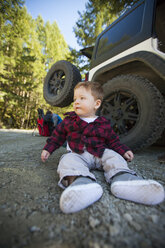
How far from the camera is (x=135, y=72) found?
1.72 meters

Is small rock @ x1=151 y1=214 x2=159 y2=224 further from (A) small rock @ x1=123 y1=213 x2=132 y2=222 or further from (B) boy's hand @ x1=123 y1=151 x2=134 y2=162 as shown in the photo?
(B) boy's hand @ x1=123 y1=151 x2=134 y2=162

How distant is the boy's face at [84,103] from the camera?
106cm

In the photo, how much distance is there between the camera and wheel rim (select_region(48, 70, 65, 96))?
2775 mm

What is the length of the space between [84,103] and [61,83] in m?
1.98

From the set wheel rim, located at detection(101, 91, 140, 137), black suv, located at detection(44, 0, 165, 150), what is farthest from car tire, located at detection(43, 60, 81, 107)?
wheel rim, located at detection(101, 91, 140, 137)

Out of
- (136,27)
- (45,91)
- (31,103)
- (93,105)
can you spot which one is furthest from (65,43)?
(93,105)

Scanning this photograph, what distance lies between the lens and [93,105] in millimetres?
1120

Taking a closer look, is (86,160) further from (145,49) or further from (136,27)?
(136,27)

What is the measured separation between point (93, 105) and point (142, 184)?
2.43 feet

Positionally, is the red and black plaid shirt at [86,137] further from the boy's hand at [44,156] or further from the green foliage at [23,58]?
the green foliage at [23,58]

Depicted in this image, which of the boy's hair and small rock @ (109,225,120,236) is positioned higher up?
the boy's hair

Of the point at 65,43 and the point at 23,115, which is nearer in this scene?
the point at 23,115

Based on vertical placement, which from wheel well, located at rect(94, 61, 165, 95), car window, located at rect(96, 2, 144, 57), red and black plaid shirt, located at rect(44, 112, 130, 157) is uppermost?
car window, located at rect(96, 2, 144, 57)

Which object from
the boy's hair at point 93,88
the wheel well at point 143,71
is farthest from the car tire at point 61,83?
the boy's hair at point 93,88
